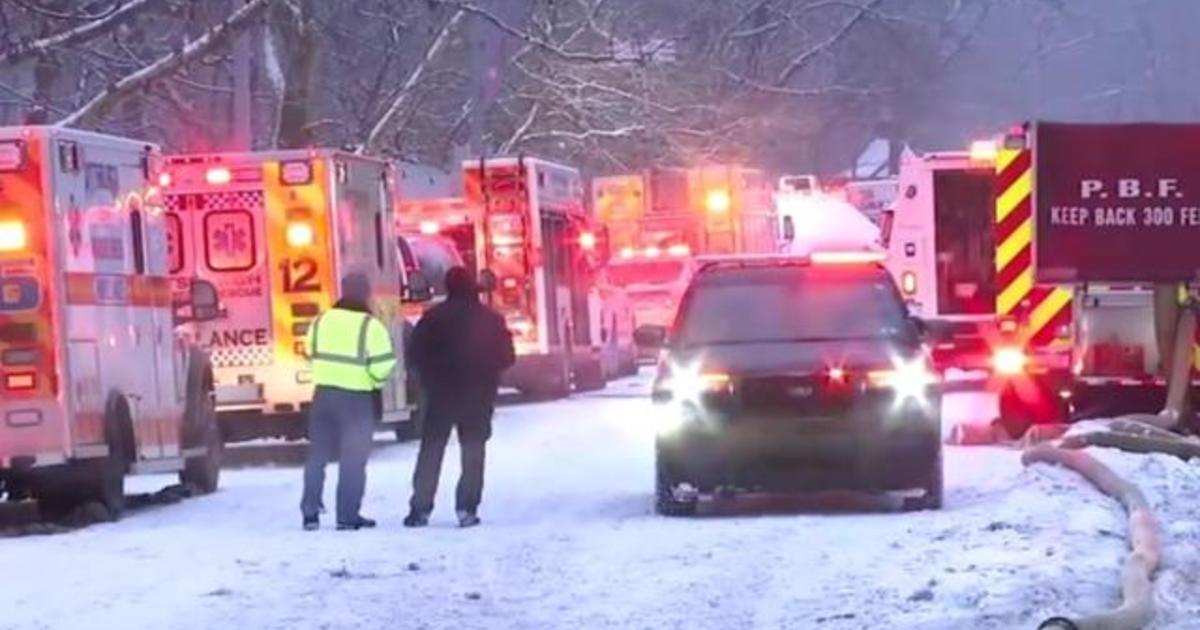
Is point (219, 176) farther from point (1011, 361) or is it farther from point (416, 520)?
point (416, 520)

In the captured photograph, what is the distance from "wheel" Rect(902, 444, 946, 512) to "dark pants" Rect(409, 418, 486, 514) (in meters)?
2.64

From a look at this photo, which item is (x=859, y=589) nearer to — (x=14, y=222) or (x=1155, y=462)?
(x=1155, y=462)

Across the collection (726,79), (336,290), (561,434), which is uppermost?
(726,79)

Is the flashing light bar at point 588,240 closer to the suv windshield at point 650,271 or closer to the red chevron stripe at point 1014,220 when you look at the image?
the suv windshield at point 650,271

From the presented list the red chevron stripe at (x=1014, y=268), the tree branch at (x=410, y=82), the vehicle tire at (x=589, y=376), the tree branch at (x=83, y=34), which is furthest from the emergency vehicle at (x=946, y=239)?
the tree branch at (x=410, y=82)

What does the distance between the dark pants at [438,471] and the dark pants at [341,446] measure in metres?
0.35

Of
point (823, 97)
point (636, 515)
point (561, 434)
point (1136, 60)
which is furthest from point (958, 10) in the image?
point (636, 515)

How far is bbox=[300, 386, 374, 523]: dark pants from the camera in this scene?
15.4 metres

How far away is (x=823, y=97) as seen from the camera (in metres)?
59.1

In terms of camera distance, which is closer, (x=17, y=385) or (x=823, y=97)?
(x=17, y=385)

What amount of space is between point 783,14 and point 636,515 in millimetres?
36367

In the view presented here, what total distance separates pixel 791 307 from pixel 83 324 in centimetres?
459

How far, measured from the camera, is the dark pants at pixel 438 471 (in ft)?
50.8

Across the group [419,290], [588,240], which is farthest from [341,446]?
[588,240]
